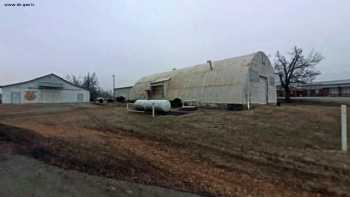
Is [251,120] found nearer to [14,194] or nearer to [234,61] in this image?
[14,194]

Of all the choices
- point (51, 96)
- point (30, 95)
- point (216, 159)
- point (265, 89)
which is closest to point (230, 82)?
point (265, 89)

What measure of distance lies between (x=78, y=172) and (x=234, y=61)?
21244mm

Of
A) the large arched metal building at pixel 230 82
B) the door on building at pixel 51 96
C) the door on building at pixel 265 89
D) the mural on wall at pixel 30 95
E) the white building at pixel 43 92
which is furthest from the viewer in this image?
the door on building at pixel 51 96

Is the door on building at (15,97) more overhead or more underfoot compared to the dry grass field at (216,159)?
more overhead

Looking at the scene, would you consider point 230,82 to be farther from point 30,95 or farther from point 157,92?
point 30,95

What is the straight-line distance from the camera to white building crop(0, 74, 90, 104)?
120 ft

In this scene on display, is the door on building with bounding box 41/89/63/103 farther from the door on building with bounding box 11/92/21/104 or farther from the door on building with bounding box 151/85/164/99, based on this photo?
the door on building with bounding box 151/85/164/99

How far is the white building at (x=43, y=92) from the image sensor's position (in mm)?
36594

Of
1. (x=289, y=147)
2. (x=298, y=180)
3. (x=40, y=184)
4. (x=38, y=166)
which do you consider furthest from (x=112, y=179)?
(x=289, y=147)

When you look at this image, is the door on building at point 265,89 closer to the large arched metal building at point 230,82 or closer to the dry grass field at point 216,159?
the large arched metal building at point 230,82

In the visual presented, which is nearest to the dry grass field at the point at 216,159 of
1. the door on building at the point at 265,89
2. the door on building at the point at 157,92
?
the door on building at the point at 265,89

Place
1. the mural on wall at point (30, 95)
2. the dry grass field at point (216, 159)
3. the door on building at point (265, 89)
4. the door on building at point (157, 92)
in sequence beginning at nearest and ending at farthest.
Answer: the dry grass field at point (216, 159) < the door on building at point (265, 89) < the door on building at point (157, 92) < the mural on wall at point (30, 95)

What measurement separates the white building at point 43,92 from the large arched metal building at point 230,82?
23659mm

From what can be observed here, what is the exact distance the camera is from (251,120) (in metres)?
12.1
